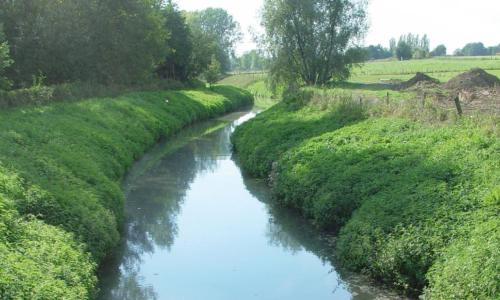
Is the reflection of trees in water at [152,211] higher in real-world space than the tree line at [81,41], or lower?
lower

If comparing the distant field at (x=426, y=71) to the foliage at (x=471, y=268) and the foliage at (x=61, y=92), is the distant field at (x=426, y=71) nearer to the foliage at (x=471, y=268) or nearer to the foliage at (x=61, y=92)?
the foliage at (x=61, y=92)

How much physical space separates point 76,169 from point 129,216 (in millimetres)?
2418

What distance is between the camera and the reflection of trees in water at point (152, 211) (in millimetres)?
13234

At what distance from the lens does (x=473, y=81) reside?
40.8 m

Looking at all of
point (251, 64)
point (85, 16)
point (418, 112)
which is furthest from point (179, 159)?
point (251, 64)

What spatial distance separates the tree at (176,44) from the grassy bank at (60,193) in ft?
97.5

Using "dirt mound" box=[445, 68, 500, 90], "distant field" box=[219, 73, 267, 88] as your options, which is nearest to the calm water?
"dirt mound" box=[445, 68, 500, 90]

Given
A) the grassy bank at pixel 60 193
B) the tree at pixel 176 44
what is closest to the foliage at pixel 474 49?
the tree at pixel 176 44

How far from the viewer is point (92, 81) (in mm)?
41312

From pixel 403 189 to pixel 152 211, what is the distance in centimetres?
871

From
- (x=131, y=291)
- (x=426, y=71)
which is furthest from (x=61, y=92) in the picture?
(x=426, y=71)

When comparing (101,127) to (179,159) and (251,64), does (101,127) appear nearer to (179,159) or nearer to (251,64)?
(179,159)

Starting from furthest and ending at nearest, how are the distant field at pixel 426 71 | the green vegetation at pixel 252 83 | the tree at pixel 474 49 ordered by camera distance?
the tree at pixel 474 49 < the green vegetation at pixel 252 83 < the distant field at pixel 426 71

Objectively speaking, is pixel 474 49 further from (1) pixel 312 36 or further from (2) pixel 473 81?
(2) pixel 473 81
